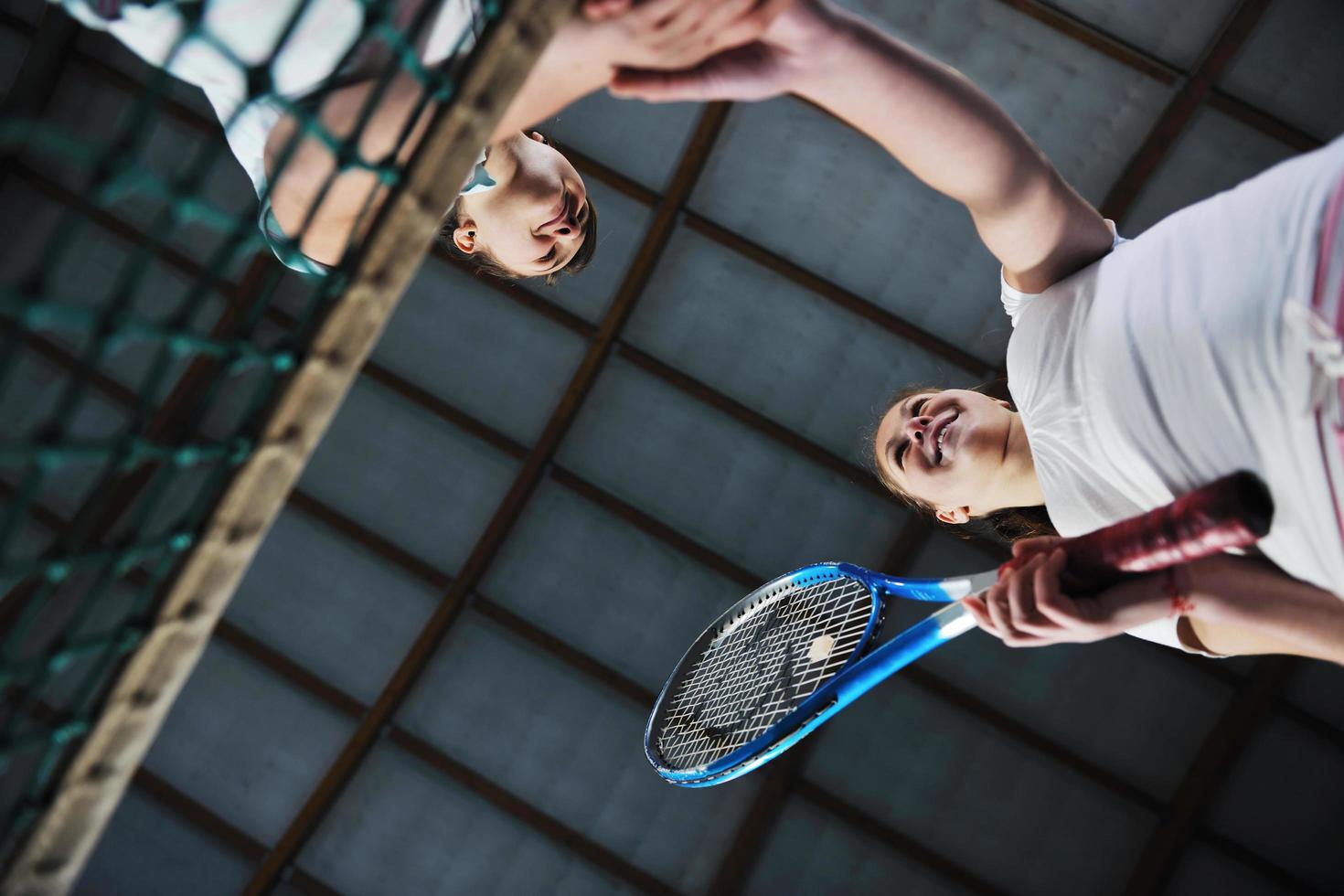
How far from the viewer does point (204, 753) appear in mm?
6965

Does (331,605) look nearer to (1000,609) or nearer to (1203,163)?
(1000,609)

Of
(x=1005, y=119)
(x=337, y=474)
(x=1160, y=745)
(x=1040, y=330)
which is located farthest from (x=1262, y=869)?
(x=337, y=474)

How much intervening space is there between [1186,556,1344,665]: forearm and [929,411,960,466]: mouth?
145 cm

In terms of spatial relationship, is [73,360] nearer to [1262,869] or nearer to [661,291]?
[661,291]

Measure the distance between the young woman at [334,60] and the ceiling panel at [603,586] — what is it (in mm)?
4409

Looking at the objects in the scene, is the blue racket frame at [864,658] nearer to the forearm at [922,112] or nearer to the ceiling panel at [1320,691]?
the forearm at [922,112]

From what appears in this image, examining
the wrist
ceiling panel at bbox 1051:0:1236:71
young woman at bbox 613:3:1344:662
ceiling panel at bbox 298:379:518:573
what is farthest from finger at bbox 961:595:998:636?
ceiling panel at bbox 1051:0:1236:71

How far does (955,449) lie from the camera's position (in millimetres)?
3818

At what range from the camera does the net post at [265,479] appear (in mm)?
1974

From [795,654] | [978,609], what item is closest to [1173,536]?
[978,609]

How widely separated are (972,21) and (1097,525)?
4868mm

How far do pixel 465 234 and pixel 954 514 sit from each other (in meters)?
2.76

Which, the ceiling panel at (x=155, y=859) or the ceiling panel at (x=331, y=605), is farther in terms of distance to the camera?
the ceiling panel at (x=331, y=605)

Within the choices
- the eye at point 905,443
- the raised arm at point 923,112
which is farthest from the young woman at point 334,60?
the eye at point 905,443
